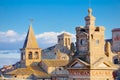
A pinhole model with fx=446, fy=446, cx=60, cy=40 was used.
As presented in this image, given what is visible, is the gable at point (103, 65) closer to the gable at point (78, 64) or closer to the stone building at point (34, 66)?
the gable at point (78, 64)

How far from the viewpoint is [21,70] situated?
4488 cm

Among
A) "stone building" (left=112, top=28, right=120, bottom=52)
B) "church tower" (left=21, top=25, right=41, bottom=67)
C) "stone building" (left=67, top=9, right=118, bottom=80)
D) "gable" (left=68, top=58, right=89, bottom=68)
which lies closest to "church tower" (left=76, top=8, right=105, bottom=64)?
"stone building" (left=67, top=9, right=118, bottom=80)

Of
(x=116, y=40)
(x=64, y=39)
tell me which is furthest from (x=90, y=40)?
(x=116, y=40)

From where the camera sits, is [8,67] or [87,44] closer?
[87,44]

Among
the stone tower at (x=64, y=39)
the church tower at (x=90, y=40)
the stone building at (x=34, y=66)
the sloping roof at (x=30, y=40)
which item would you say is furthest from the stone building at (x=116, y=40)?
the church tower at (x=90, y=40)

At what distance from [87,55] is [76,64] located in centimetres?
61

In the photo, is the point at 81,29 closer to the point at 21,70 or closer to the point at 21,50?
the point at 21,70

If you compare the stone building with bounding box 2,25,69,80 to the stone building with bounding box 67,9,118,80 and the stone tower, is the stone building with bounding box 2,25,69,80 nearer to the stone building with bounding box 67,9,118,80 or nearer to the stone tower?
the stone tower

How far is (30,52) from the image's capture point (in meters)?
49.0

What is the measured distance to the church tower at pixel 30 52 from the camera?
48.4 meters

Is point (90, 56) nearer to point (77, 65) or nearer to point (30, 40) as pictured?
point (77, 65)

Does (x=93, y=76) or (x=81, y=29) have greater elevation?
(x=81, y=29)

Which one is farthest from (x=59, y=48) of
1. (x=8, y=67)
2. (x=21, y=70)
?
(x=21, y=70)

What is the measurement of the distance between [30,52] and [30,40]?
1.41m
